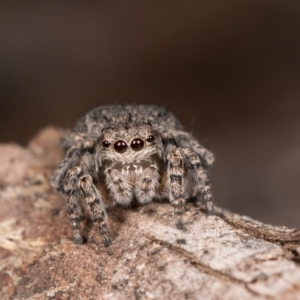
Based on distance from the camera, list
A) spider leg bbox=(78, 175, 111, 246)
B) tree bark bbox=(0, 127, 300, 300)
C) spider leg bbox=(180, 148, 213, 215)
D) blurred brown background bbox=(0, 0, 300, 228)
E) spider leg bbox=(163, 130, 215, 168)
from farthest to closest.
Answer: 1. blurred brown background bbox=(0, 0, 300, 228)
2. spider leg bbox=(163, 130, 215, 168)
3. spider leg bbox=(180, 148, 213, 215)
4. spider leg bbox=(78, 175, 111, 246)
5. tree bark bbox=(0, 127, 300, 300)

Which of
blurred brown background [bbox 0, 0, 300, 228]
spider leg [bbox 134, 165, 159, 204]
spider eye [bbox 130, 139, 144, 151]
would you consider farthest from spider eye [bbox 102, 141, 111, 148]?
blurred brown background [bbox 0, 0, 300, 228]

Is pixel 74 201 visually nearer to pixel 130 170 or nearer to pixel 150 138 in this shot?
pixel 130 170

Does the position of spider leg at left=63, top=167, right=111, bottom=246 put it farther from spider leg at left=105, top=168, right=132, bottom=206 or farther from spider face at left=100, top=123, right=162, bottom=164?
spider face at left=100, top=123, right=162, bottom=164

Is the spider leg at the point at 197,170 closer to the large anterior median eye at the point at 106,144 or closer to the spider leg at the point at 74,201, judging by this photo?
the large anterior median eye at the point at 106,144

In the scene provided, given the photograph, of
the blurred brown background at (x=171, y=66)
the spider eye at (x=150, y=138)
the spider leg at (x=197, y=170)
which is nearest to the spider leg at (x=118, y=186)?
the spider eye at (x=150, y=138)

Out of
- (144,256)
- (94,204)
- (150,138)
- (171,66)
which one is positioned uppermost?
(171,66)

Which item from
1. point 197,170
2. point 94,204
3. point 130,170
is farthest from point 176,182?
point 94,204
